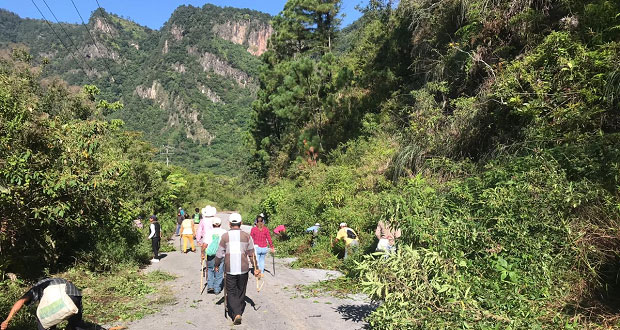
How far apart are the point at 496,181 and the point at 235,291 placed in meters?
4.76

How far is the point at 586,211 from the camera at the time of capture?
16.2 feet

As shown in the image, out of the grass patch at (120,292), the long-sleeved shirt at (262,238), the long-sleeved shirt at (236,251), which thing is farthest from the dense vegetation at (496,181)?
the grass patch at (120,292)

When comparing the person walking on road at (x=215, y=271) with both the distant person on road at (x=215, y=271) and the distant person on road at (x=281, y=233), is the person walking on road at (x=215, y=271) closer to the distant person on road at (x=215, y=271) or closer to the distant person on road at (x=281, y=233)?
the distant person on road at (x=215, y=271)

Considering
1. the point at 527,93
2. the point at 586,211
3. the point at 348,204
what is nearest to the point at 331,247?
the point at 348,204

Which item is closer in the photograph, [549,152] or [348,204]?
[549,152]

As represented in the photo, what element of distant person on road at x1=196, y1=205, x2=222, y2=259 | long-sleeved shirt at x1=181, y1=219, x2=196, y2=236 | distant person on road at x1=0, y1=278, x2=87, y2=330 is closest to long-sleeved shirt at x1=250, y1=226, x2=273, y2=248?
distant person on road at x1=196, y1=205, x2=222, y2=259

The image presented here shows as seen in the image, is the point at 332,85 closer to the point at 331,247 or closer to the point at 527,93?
the point at 331,247

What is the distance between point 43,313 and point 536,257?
6052mm

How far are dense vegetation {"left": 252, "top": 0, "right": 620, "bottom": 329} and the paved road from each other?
1313mm

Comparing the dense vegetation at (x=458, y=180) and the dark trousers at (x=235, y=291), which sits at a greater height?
the dense vegetation at (x=458, y=180)

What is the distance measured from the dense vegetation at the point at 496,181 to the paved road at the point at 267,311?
51.7 inches

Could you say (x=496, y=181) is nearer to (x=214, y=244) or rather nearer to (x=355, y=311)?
(x=355, y=311)

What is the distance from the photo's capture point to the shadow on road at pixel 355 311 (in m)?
6.30

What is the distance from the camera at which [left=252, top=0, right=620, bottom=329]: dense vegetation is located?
183 inches
